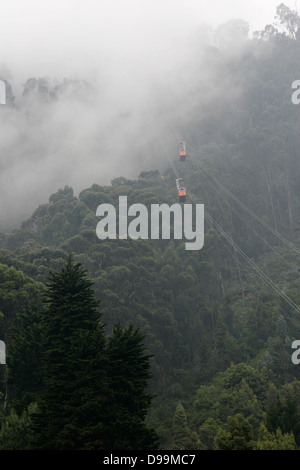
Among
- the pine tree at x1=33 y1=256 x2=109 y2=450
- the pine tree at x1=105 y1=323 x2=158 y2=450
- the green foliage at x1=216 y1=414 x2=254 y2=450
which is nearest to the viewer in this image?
the pine tree at x1=33 y1=256 x2=109 y2=450

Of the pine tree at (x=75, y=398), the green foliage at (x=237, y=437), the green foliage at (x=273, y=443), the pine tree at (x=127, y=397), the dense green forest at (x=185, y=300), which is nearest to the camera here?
the pine tree at (x=75, y=398)

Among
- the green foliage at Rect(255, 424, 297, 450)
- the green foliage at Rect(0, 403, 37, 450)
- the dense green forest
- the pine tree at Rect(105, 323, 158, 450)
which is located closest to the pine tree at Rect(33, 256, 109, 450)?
the dense green forest

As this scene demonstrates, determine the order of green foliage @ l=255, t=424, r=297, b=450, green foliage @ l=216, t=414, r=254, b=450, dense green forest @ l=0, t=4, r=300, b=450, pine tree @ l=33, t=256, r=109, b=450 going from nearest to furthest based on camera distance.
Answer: pine tree @ l=33, t=256, r=109, b=450
dense green forest @ l=0, t=4, r=300, b=450
green foliage @ l=255, t=424, r=297, b=450
green foliage @ l=216, t=414, r=254, b=450

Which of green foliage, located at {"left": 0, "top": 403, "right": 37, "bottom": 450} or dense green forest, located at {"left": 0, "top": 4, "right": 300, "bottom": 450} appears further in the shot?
green foliage, located at {"left": 0, "top": 403, "right": 37, "bottom": 450}

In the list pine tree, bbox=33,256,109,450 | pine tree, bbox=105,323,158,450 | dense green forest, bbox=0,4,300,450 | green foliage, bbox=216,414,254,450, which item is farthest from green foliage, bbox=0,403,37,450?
green foliage, bbox=216,414,254,450

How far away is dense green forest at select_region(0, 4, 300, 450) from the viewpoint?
2341 cm

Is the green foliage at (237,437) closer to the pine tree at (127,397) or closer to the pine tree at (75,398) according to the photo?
the pine tree at (127,397)

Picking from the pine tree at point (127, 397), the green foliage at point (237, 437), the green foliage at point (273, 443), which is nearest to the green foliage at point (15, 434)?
the pine tree at point (127, 397)

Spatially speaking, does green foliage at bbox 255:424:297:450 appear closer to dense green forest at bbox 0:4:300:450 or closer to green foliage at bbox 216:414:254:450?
dense green forest at bbox 0:4:300:450

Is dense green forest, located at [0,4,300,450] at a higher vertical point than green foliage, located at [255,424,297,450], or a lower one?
higher

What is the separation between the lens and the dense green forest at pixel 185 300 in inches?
922

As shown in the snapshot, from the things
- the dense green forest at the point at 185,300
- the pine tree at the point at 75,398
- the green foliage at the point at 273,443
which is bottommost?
the green foliage at the point at 273,443

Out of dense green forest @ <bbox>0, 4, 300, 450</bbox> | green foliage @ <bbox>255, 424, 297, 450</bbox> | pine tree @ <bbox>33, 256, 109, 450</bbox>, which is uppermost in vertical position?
dense green forest @ <bbox>0, 4, 300, 450</bbox>
